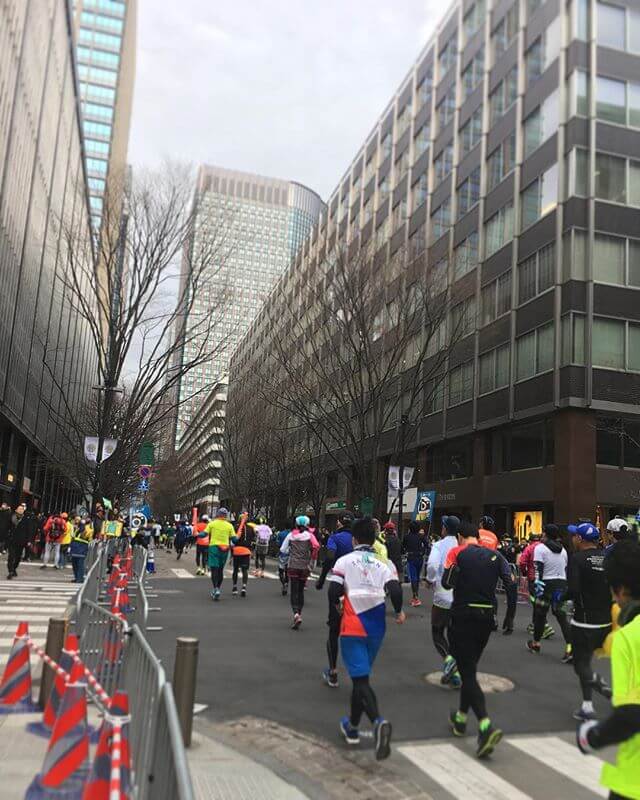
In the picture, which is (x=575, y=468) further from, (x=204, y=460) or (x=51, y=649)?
(x=204, y=460)

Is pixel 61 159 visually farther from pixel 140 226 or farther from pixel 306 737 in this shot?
pixel 306 737

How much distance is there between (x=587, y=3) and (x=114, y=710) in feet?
109

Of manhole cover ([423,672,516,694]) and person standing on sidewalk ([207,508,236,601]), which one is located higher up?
person standing on sidewalk ([207,508,236,601])

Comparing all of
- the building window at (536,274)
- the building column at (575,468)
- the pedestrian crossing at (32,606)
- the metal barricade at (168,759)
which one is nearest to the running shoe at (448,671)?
the pedestrian crossing at (32,606)

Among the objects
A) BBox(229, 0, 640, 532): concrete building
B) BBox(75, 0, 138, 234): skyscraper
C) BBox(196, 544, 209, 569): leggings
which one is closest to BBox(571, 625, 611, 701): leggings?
BBox(229, 0, 640, 532): concrete building

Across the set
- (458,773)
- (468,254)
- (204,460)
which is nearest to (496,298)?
(468,254)

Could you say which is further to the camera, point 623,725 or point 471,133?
point 471,133

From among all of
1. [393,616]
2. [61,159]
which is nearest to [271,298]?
[61,159]

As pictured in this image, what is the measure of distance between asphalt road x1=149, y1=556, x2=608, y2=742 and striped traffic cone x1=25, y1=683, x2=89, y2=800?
217 cm

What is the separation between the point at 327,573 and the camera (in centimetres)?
1105

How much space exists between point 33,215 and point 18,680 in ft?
114

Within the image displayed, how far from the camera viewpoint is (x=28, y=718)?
5934 millimetres

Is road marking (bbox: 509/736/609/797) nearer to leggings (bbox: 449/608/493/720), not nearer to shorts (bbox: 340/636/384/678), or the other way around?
leggings (bbox: 449/608/493/720)

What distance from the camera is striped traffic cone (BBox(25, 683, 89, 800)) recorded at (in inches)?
166
